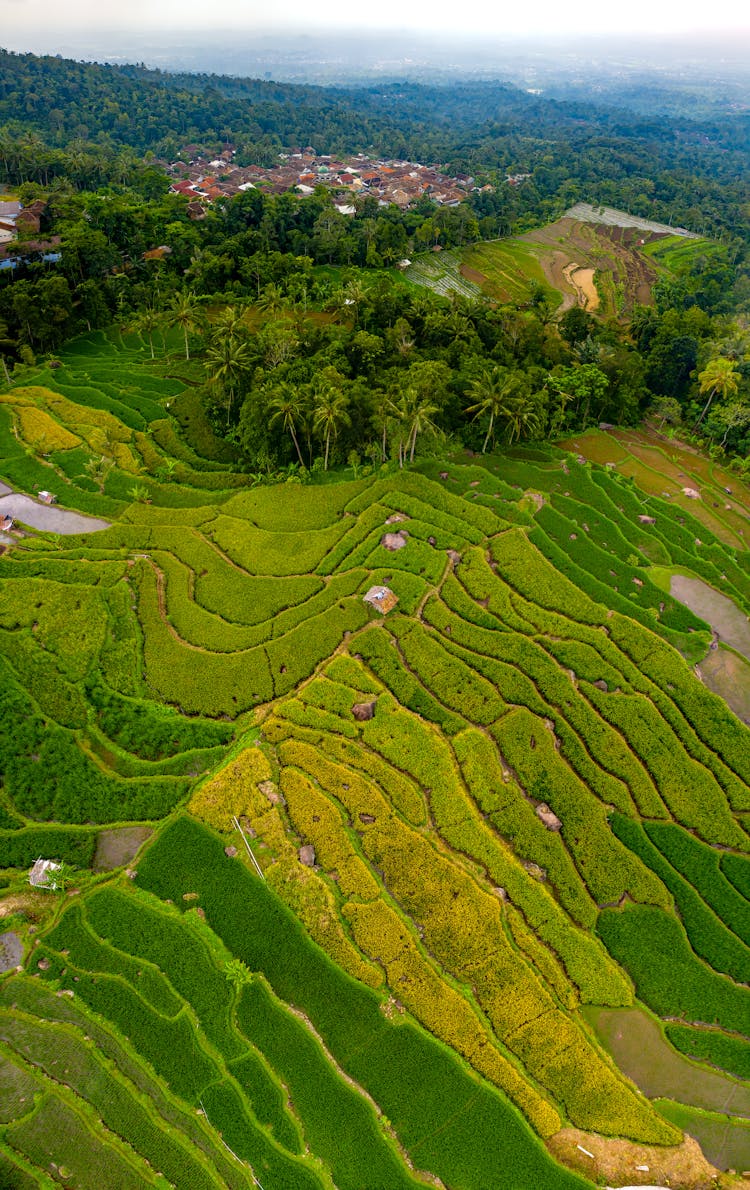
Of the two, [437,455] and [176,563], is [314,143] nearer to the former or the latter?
[437,455]

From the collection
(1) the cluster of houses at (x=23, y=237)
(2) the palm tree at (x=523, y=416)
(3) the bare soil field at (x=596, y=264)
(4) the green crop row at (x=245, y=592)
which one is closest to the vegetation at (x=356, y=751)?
(4) the green crop row at (x=245, y=592)

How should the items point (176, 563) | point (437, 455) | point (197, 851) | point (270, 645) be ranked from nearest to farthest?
point (197, 851) < point (270, 645) < point (176, 563) < point (437, 455)

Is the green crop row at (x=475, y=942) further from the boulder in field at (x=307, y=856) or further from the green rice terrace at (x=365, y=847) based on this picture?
the boulder in field at (x=307, y=856)

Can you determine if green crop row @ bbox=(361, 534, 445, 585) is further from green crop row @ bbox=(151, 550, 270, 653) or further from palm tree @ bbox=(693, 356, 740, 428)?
palm tree @ bbox=(693, 356, 740, 428)

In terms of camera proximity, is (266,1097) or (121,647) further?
(121,647)

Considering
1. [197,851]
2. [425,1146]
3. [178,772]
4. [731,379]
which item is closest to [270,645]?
[178,772]

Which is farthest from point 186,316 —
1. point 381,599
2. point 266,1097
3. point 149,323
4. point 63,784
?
point 266,1097

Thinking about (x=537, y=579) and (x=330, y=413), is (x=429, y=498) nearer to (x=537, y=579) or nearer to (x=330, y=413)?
(x=330, y=413)
